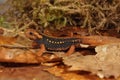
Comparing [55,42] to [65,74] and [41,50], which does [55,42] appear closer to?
[41,50]

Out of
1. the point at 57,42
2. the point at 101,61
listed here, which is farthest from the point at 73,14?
the point at 101,61

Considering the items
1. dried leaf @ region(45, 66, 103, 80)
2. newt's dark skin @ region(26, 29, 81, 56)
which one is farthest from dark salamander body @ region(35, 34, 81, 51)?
dried leaf @ region(45, 66, 103, 80)

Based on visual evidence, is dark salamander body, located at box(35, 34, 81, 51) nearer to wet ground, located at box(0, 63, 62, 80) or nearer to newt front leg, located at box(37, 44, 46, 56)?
newt front leg, located at box(37, 44, 46, 56)

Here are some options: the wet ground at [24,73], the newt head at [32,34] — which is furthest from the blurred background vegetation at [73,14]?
the wet ground at [24,73]

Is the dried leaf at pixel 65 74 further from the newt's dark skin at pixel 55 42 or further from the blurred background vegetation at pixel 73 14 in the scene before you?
the blurred background vegetation at pixel 73 14

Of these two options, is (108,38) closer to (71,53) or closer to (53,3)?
(71,53)
